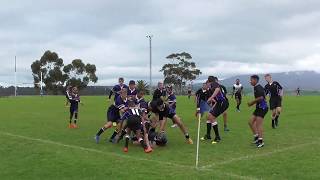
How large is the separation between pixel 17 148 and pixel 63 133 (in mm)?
4210

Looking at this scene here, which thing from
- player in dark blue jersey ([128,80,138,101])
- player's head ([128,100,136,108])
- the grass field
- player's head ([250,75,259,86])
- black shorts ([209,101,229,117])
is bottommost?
the grass field

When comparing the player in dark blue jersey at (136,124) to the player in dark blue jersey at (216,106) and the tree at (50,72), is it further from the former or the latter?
the tree at (50,72)

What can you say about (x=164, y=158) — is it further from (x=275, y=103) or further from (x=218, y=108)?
(x=275, y=103)

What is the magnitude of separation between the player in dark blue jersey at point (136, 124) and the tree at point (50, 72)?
9189cm

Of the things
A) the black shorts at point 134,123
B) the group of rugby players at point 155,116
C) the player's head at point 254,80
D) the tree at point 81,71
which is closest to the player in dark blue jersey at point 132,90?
the group of rugby players at point 155,116

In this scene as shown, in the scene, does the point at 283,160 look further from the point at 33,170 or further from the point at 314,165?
the point at 33,170

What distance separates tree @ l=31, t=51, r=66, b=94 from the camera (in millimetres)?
104688

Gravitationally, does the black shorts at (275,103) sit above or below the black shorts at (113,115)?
above

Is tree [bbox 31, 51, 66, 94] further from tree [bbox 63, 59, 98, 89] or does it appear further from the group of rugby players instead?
the group of rugby players

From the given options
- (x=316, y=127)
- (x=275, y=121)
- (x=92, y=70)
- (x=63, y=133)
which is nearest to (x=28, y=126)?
(x=63, y=133)

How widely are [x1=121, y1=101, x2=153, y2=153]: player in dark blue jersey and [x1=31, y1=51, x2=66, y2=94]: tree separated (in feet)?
301

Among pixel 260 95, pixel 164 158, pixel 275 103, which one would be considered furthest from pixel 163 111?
pixel 275 103

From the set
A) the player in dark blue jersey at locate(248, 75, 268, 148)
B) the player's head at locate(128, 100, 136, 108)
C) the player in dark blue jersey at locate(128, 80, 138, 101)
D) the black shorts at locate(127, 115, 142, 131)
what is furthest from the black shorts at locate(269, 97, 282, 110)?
the black shorts at locate(127, 115, 142, 131)

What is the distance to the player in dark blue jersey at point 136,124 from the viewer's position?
1441 cm
